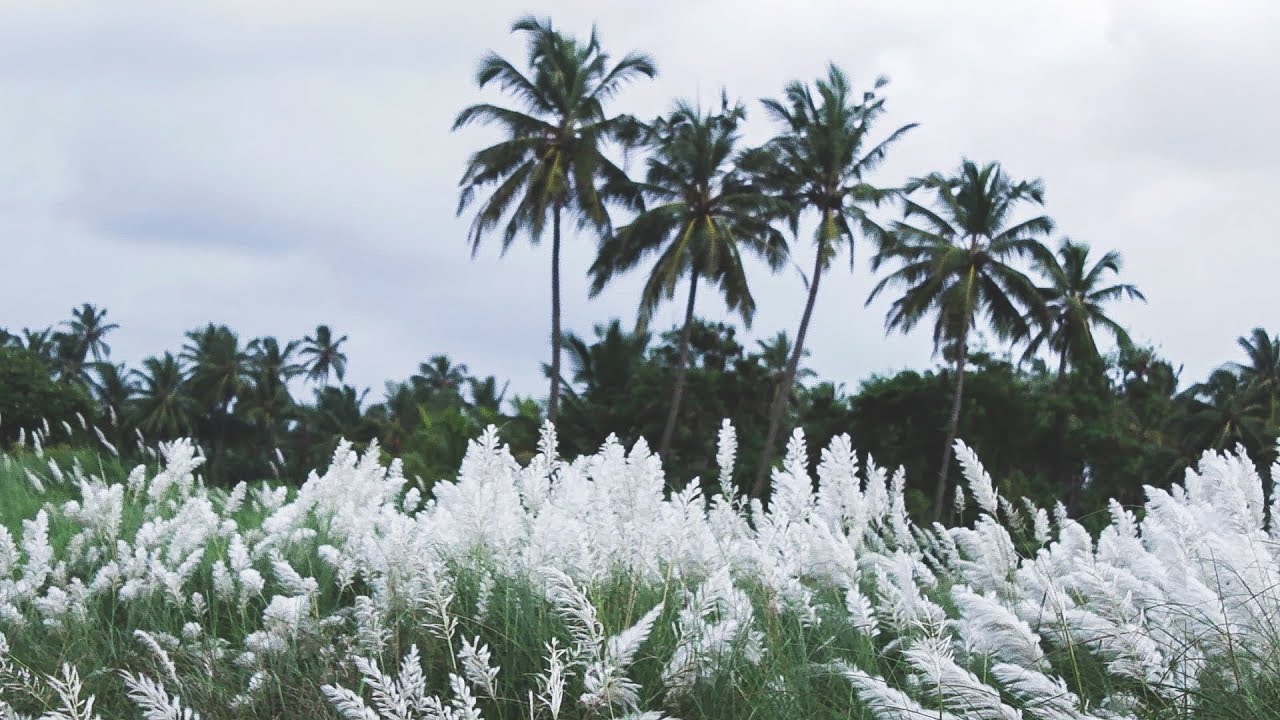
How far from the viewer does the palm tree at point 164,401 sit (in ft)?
210

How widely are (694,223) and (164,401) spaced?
37108mm

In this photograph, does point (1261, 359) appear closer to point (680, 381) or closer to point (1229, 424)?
point (1229, 424)

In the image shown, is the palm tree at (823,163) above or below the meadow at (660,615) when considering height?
above

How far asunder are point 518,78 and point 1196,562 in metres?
37.2

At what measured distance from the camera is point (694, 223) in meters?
39.8

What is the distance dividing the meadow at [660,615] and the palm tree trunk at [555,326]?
92.5 ft

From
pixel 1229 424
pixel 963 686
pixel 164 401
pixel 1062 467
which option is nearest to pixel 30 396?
pixel 164 401

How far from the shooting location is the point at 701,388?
1517 inches

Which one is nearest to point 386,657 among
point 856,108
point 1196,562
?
point 1196,562

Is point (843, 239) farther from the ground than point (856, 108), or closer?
closer

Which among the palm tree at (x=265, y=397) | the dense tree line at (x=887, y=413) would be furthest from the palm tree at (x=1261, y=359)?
the palm tree at (x=265, y=397)

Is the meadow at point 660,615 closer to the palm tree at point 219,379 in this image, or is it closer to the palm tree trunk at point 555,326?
the palm tree trunk at point 555,326

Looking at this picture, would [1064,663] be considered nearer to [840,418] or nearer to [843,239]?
[840,418]

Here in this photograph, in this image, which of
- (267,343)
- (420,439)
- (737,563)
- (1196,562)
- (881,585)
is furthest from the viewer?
(267,343)
